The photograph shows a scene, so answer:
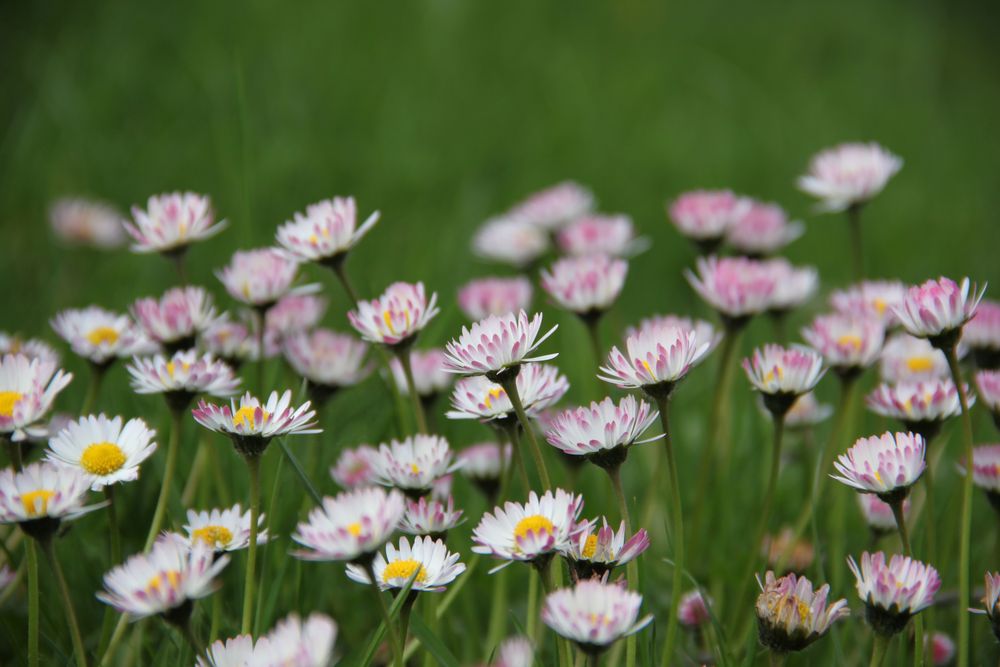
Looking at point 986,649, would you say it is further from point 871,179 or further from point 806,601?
point 871,179

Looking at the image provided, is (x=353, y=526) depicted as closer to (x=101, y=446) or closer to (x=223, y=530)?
(x=223, y=530)

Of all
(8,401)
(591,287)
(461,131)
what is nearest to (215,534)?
(8,401)

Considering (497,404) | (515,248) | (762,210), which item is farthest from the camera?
(515,248)

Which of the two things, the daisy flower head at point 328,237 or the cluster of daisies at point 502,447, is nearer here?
the cluster of daisies at point 502,447

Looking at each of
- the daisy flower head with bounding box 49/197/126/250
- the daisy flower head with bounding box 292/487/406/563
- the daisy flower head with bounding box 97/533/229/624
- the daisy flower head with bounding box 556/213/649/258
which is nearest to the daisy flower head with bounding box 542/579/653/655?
the daisy flower head with bounding box 292/487/406/563

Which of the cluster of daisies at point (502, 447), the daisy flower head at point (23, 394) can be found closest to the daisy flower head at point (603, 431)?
the cluster of daisies at point (502, 447)

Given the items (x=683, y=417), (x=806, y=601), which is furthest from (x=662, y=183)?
(x=806, y=601)

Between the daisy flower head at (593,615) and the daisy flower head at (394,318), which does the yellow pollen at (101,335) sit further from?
the daisy flower head at (593,615)

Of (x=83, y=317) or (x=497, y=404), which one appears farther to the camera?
(x=83, y=317)
